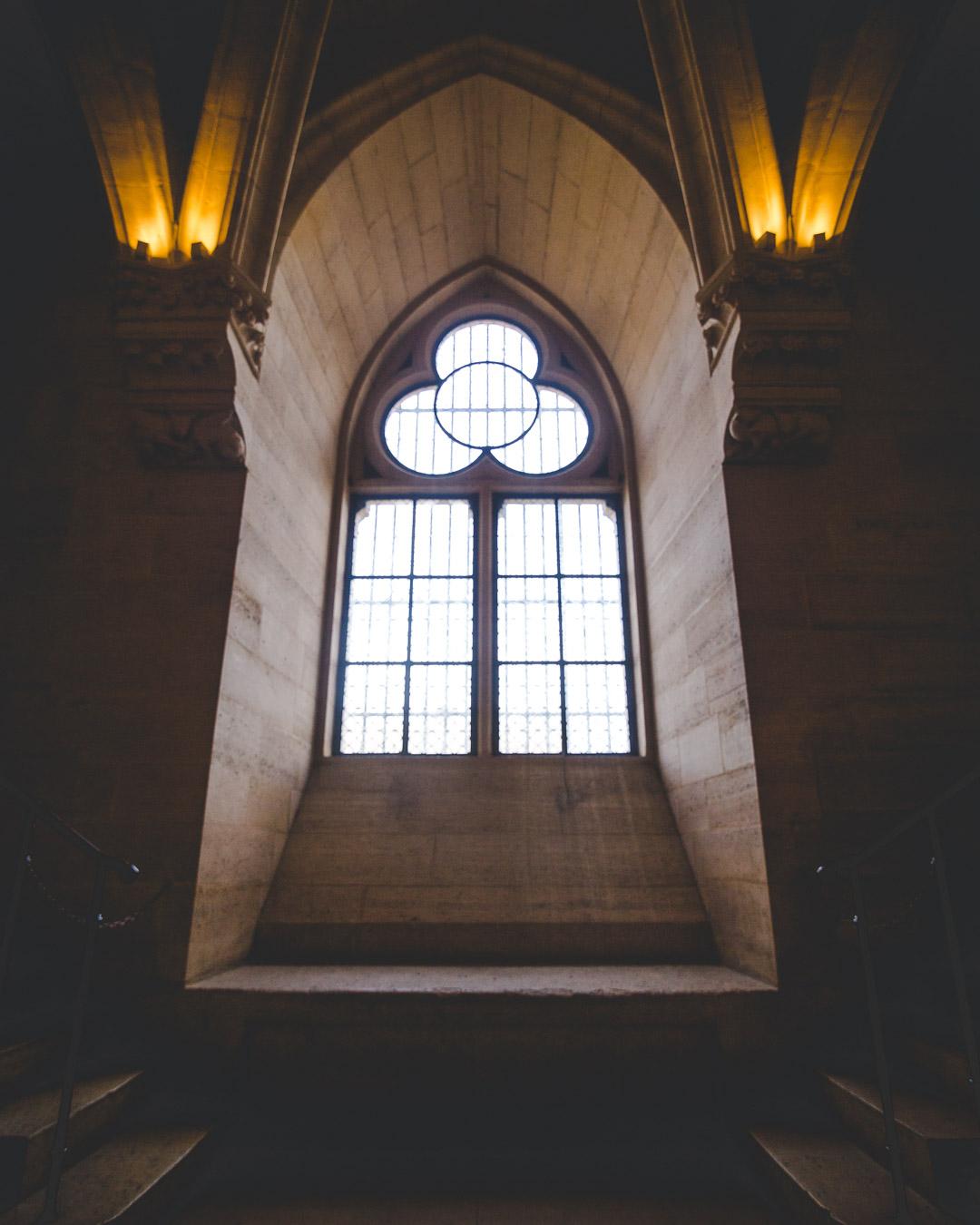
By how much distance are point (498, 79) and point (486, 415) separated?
2.65 metres

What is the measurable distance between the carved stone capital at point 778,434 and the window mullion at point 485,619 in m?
2.42

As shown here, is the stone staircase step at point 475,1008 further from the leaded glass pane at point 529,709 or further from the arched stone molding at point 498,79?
the arched stone molding at point 498,79

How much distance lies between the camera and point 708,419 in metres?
4.41

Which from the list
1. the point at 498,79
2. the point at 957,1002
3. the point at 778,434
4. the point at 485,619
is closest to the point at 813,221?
the point at 778,434

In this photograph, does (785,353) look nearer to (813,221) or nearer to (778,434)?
(778,434)

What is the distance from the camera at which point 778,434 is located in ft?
13.1

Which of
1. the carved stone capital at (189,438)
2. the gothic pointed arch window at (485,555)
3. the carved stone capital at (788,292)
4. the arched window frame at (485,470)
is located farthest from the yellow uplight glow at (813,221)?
the carved stone capital at (189,438)

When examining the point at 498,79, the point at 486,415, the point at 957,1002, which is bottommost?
the point at 957,1002

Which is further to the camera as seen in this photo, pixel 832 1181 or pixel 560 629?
pixel 560 629

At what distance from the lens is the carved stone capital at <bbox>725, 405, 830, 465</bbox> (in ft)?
13.1

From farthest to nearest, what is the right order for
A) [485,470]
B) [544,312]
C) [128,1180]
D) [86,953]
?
[544,312]
[485,470]
[86,953]
[128,1180]

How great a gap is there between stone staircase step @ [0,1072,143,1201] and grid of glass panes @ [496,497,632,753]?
10.6 feet

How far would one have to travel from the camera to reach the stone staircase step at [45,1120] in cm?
211

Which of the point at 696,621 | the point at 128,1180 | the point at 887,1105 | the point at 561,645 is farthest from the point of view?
the point at 561,645
